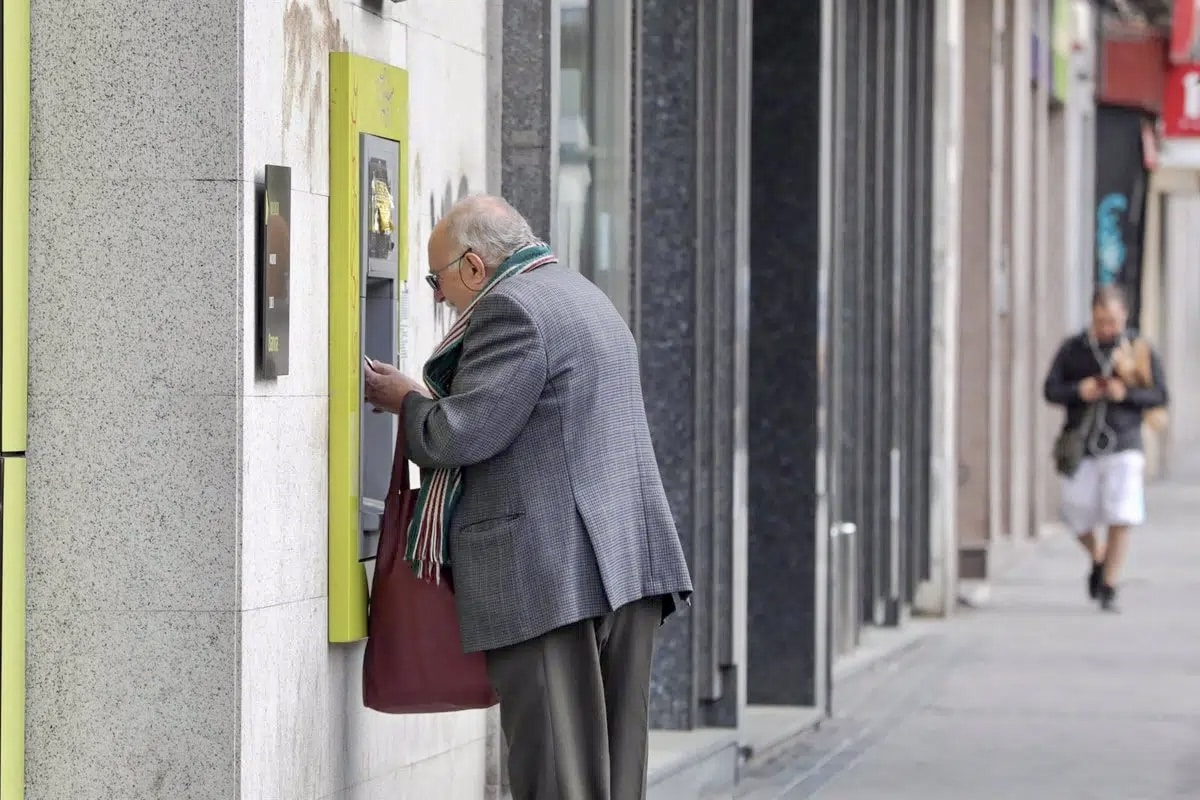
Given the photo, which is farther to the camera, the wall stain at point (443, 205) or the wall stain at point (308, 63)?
the wall stain at point (443, 205)

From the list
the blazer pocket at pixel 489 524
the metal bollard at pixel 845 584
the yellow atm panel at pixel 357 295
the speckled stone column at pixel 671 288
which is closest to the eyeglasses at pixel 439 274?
the yellow atm panel at pixel 357 295

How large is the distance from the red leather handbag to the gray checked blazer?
0.09 metres

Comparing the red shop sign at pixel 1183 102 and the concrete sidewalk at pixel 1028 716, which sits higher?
the red shop sign at pixel 1183 102

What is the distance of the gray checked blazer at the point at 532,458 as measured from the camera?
5090 millimetres

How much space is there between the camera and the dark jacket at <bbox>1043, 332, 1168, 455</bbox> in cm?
1437

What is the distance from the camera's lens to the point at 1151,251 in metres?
34.1

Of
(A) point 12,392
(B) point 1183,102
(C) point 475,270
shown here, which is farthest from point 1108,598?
(B) point 1183,102

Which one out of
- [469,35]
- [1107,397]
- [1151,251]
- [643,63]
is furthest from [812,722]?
[1151,251]

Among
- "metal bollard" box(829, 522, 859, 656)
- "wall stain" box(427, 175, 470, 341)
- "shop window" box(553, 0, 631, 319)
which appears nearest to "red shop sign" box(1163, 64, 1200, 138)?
"metal bollard" box(829, 522, 859, 656)

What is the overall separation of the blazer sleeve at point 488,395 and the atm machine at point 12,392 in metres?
0.86

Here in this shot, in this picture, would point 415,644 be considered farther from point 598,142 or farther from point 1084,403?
point 1084,403

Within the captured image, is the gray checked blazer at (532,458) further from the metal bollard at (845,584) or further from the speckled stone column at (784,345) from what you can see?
the metal bollard at (845,584)

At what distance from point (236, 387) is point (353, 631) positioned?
82cm

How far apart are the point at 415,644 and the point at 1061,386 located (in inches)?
391
